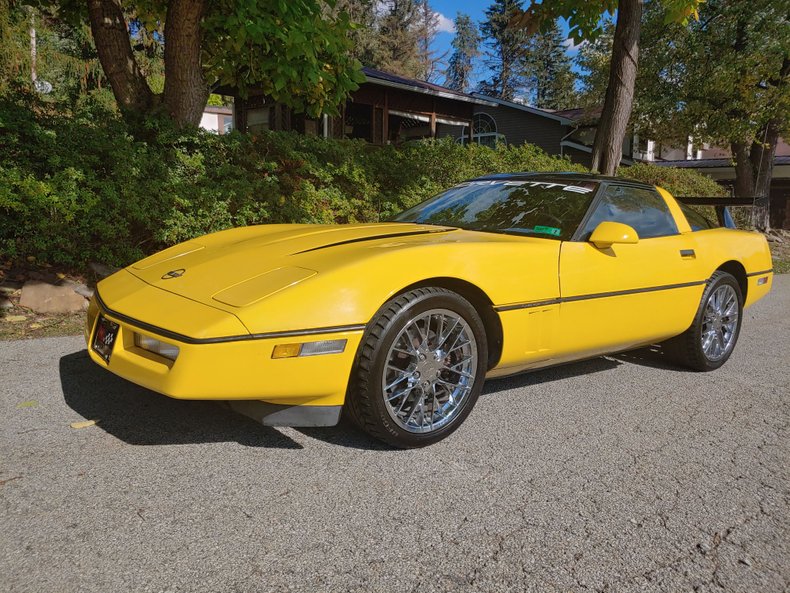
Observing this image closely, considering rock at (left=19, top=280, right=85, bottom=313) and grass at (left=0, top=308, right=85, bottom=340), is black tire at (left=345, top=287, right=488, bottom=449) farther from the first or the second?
rock at (left=19, top=280, right=85, bottom=313)

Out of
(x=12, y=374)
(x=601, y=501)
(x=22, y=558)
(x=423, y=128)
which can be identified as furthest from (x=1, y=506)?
(x=423, y=128)

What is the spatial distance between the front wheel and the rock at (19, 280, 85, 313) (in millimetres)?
4986

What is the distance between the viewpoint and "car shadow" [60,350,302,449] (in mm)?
2719

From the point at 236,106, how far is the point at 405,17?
4189cm

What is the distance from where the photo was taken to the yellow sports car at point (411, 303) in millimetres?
2377

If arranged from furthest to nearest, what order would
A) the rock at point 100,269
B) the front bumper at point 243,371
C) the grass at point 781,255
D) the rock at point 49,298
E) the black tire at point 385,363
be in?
1. the grass at point 781,255
2. the rock at point 100,269
3. the rock at point 49,298
4. the black tire at point 385,363
5. the front bumper at point 243,371

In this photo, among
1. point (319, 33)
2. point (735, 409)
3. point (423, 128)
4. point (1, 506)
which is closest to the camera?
point (1, 506)

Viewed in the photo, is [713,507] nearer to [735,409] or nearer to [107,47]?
[735,409]

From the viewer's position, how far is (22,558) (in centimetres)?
181

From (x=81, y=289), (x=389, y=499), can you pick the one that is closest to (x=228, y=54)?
(x=81, y=289)

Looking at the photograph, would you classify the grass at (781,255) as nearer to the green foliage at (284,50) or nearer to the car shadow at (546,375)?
the car shadow at (546,375)

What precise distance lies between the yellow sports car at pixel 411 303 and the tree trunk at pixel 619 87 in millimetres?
5806

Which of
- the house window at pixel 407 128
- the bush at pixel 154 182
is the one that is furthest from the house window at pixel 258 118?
the bush at pixel 154 182

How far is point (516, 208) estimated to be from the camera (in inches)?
144
